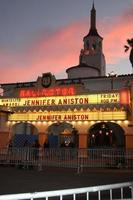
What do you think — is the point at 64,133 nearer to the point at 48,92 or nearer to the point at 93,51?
the point at 48,92

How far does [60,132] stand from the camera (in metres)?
41.9

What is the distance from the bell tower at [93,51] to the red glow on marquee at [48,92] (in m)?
43.7

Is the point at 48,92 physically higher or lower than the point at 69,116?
higher

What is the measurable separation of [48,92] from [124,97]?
777cm

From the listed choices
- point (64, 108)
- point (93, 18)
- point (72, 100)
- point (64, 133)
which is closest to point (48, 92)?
point (64, 108)

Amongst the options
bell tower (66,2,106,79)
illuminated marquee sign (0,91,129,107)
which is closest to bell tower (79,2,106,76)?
bell tower (66,2,106,79)

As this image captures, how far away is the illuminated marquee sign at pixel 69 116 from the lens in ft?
91.1

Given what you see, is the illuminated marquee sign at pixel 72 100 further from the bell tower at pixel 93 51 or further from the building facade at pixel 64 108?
the bell tower at pixel 93 51

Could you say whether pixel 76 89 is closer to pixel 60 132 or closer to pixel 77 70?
pixel 60 132

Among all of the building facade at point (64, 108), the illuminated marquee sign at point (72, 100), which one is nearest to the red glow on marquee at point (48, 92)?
the building facade at point (64, 108)

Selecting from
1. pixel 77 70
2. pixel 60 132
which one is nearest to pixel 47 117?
pixel 60 132

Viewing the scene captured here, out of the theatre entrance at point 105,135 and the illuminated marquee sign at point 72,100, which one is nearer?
the illuminated marquee sign at point 72,100

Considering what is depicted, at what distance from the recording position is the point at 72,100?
29453 mm

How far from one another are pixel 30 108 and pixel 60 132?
12.1m
